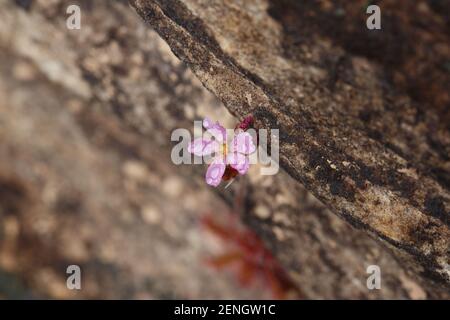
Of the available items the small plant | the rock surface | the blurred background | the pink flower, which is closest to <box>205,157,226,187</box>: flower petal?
the pink flower

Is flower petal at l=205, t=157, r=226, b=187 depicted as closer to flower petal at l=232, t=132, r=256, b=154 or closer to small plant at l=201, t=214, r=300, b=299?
flower petal at l=232, t=132, r=256, b=154

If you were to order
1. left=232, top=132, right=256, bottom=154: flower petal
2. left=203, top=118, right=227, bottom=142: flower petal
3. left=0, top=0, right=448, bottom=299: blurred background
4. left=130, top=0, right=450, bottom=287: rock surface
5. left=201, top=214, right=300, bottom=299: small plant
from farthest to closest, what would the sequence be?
left=201, top=214, right=300, bottom=299: small plant, left=0, top=0, right=448, bottom=299: blurred background, left=203, top=118, right=227, bottom=142: flower petal, left=232, top=132, right=256, bottom=154: flower petal, left=130, top=0, right=450, bottom=287: rock surface

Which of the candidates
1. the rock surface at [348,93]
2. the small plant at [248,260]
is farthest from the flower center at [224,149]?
the small plant at [248,260]

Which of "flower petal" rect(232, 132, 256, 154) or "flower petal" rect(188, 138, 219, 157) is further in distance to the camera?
"flower petal" rect(188, 138, 219, 157)

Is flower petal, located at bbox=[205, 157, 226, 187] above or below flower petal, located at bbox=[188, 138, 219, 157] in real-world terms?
below

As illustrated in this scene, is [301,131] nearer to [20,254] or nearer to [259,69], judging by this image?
[259,69]

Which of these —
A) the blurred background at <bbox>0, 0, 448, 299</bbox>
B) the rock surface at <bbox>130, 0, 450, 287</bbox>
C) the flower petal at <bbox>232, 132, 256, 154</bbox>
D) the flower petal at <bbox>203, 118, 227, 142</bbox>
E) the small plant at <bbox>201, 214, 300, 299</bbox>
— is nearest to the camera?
the rock surface at <bbox>130, 0, 450, 287</bbox>

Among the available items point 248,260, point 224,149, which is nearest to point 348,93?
point 224,149

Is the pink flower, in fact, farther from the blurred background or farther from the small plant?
the small plant
